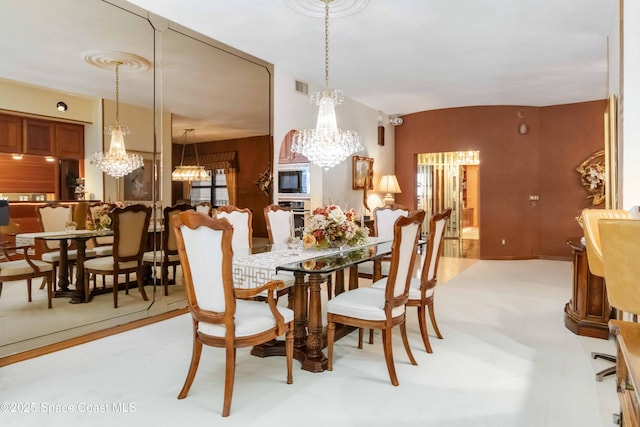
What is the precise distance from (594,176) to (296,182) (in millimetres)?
5207

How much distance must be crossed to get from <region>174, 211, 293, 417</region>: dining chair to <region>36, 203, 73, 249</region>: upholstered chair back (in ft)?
6.15

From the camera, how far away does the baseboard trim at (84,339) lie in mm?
3051

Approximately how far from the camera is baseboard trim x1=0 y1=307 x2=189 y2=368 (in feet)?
10.0

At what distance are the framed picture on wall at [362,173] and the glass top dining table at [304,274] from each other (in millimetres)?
3842

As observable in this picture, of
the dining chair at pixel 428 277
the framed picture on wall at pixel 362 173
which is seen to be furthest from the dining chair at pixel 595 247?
the framed picture on wall at pixel 362 173

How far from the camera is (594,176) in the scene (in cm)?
728

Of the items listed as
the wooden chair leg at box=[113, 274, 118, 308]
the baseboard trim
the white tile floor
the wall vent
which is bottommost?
the white tile floor

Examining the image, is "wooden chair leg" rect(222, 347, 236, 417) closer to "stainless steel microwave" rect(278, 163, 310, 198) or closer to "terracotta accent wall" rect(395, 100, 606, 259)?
"stainless steel microwave" rect(278, 163, 310, 198)

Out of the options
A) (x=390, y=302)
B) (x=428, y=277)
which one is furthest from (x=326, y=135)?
(x=390, y=302)

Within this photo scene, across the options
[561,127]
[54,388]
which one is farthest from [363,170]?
[54,388]

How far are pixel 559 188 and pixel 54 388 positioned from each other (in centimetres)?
801

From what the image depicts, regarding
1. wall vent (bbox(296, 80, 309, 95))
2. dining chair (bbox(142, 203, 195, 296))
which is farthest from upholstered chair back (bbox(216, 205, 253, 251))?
wall vent (bbox(296, 80, 309, 95))

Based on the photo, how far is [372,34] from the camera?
14.5 feet

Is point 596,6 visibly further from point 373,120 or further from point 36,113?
point 36,113
